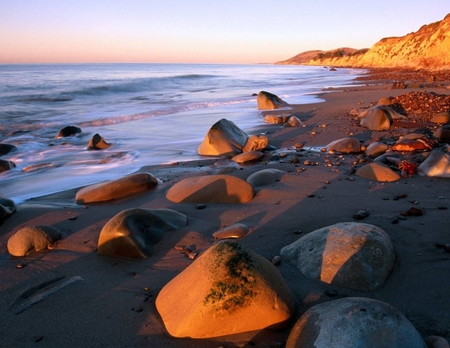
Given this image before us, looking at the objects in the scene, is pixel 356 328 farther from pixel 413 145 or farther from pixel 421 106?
pixel 421 106

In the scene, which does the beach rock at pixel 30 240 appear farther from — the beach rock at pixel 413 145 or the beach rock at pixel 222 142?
the beach rock at pixel 413 145

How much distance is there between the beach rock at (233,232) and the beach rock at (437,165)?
2.35 m

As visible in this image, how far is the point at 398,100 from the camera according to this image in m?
9.79

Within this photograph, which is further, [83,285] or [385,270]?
[83,285]

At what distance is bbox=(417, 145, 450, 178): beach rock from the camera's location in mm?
4035

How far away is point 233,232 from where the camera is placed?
3.07 metres

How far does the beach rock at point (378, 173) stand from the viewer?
409cm

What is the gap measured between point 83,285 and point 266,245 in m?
1.34

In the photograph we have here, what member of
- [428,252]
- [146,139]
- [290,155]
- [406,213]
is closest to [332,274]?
[428,252]

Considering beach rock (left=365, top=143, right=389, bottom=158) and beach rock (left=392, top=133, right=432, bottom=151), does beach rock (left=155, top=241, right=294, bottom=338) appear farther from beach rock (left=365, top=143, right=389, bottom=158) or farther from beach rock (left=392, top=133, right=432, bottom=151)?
beach rock (left=392, top=133, right=432, bottom=151)

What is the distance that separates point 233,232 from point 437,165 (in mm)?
2581

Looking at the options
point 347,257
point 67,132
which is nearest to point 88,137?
point 67,132

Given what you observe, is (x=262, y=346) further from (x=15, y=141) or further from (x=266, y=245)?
(x=15, y=141)

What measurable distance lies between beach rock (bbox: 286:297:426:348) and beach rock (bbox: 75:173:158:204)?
2.94m
